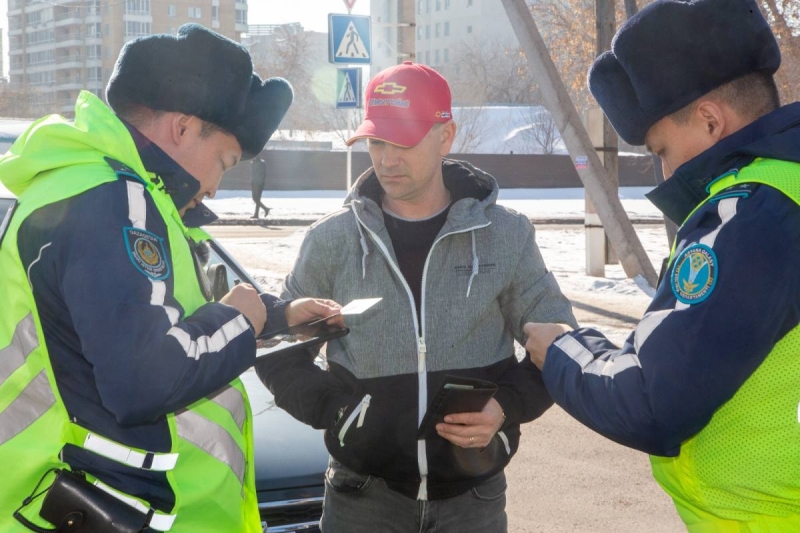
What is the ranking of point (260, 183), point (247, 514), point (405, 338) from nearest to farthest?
1. point (247, 514)
2. point (405, 338)
3. point (260, 183)

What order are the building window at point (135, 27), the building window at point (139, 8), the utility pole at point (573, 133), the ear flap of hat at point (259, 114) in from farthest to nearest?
the building window at point (139, 8)
the building window at point (135, 27)
the utility pole at point (573, 133)
the ear flap of hat at point (259, 114)

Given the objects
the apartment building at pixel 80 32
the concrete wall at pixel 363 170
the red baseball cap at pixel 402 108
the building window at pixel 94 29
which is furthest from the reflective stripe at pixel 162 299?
the building window at pixel 94 29

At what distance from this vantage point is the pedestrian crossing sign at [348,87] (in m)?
12.4

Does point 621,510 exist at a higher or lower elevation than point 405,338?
lower

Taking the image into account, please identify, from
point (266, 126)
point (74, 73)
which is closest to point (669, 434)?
point (266, 126)

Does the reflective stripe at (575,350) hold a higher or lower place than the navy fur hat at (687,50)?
lower

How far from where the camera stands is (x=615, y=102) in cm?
213

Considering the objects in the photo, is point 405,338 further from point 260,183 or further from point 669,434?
point 260,183

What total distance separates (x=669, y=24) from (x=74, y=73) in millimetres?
104597

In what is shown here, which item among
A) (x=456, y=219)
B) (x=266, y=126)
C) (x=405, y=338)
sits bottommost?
(x=405, y=338)

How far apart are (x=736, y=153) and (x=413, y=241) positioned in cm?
123

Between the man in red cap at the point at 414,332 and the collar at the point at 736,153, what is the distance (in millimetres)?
839

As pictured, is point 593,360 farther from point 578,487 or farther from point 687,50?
point 578,487

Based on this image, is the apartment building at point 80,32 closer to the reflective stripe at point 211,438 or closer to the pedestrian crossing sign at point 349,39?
the pedestrian crossing sign at point 349,39
